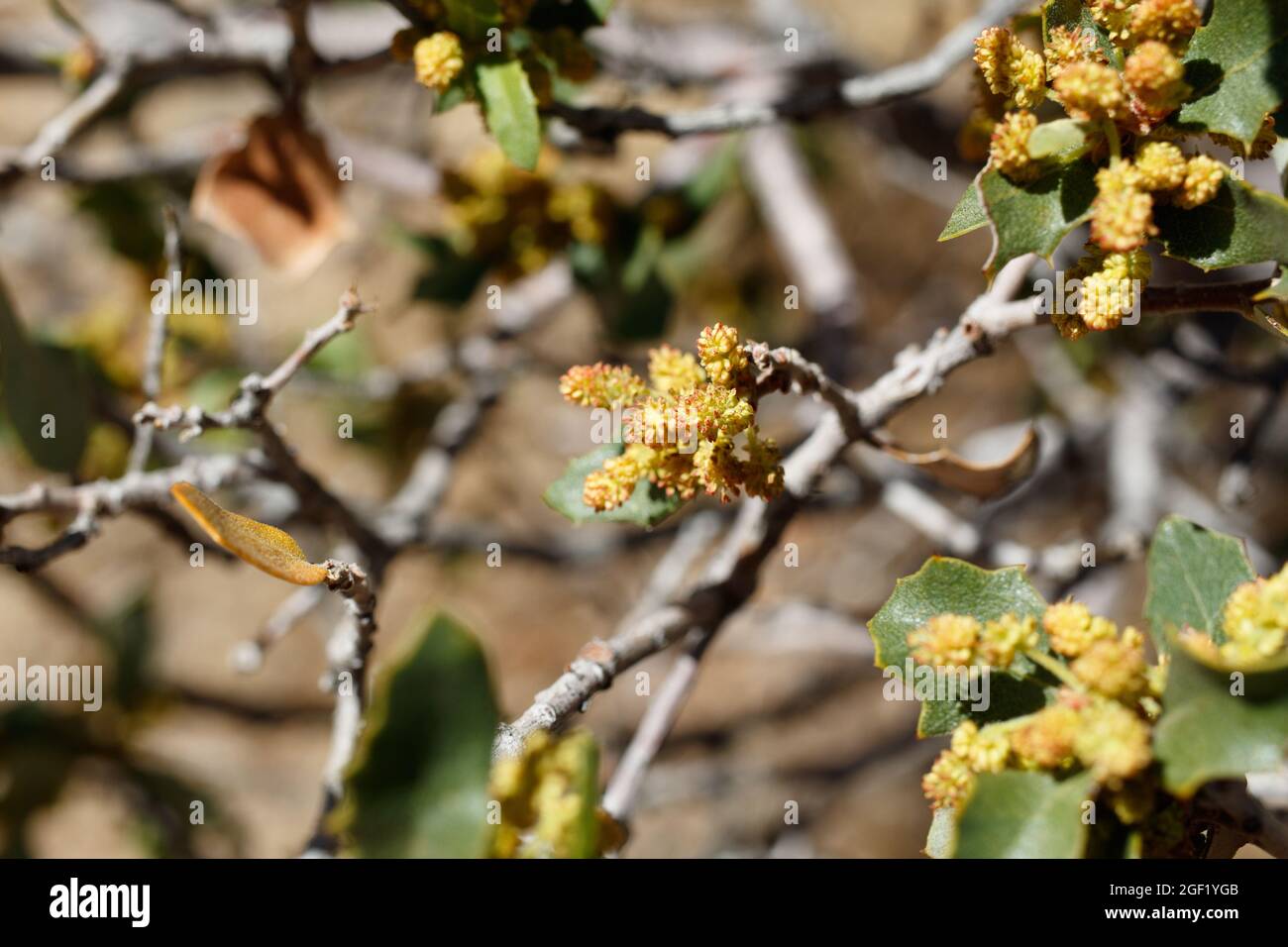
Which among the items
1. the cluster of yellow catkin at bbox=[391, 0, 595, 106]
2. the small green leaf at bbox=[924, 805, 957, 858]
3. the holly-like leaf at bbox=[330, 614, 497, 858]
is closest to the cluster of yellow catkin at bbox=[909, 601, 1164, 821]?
the small green leaf at bbox=[924, 805, 957, 858]

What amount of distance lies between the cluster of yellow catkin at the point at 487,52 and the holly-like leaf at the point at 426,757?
0.60 m

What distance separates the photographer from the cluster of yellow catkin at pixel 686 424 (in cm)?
81

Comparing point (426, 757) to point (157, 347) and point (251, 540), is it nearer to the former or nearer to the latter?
point (251, 540)

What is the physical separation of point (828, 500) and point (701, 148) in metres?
0.91

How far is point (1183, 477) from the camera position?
8.84 feet

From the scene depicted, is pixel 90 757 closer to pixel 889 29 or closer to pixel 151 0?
pixel 151 0

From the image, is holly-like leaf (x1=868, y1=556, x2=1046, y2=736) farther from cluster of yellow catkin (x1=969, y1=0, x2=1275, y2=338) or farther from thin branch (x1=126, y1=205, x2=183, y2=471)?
thin branch (x1=126, y1=205, x2=183, y2=471)

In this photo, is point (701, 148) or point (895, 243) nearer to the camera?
point (701, 148)

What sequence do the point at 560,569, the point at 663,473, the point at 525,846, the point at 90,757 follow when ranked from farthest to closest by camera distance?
the point at 560,569, the point at 90,757, the point at 663,473, the point at 525,846

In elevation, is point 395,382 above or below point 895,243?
below

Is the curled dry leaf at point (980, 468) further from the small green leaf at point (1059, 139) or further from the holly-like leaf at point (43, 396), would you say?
the holly-like leaf at point (43, 396)

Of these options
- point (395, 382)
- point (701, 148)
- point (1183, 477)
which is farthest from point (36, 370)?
point (1183, 477)

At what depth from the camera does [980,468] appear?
1117 mm
